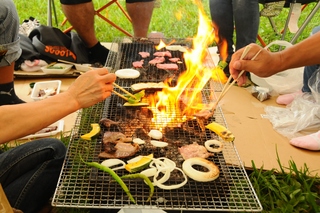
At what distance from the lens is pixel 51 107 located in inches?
84.0

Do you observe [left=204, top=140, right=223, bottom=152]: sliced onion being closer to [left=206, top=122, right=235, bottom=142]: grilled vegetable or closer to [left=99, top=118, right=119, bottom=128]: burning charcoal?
[left=206, top=122, right=235, bottom=142]: grilled vegetable

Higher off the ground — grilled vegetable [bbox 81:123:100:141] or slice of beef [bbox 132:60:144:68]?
slice of beef [bbox 132:60:144:68]

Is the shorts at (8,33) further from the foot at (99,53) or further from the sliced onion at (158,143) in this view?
the sliced onion at (158,143)

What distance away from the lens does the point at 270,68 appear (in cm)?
293

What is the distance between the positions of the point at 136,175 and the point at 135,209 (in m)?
0.23

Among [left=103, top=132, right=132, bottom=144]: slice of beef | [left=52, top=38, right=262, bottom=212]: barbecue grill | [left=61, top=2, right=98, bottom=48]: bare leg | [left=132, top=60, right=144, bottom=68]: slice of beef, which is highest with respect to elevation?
[left=61, top=2, right=98, bottom=48]: bare leg

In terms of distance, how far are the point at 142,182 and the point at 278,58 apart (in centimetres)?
163

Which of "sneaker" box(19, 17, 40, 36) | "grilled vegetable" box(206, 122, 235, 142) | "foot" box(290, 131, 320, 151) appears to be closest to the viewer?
"grilled vegetable" box(206, 122, 235, 142)

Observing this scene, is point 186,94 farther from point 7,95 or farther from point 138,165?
point 7,95

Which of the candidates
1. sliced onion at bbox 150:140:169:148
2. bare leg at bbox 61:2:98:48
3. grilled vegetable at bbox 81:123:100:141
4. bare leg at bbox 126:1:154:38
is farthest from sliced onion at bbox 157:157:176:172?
bare leg at bbox 126:1:154:38

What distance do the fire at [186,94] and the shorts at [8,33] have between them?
1.60m

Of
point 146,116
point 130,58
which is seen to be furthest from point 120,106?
point 130,58

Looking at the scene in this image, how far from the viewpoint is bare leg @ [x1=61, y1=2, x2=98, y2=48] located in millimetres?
5105

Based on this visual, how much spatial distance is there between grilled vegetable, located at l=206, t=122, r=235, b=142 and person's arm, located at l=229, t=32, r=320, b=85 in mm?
457
